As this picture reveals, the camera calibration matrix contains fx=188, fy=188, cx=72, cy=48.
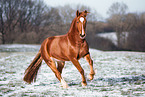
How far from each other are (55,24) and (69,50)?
36190 millimetres

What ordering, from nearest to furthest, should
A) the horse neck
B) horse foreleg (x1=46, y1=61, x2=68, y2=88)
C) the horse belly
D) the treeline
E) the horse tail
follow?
the horse neck → the horse belly → horse foreleg (x1=46, y1=61, x2=68, y2=88) → the horse tail → the treeline

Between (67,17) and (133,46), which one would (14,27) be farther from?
(133,46)

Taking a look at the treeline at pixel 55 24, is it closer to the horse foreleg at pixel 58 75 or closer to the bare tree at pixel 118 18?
the bare tree at pixel 118 18

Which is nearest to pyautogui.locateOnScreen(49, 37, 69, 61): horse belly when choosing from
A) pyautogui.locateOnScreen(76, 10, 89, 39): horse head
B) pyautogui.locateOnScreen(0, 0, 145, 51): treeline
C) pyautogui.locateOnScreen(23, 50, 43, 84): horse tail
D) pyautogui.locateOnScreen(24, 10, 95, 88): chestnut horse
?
pyautogui.locateOnScreen(24, 10, 95, 88): chestnut horse

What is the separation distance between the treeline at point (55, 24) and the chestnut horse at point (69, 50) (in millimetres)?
26565

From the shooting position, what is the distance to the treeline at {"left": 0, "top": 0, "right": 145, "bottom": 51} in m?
32.5

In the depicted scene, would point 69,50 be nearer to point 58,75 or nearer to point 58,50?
point 58,50

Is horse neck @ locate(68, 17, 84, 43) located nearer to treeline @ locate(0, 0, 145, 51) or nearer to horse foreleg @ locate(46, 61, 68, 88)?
horse foreleg @ locate(46, 61, 68, 88)

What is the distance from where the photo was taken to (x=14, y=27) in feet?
118

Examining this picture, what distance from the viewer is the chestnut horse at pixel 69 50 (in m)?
4.44

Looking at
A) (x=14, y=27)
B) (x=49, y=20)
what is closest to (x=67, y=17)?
(x=49, y=20)

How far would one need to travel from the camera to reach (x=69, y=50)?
15.1ft

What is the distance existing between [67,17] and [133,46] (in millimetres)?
17355

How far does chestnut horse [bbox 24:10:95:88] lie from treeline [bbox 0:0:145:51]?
26.6m
